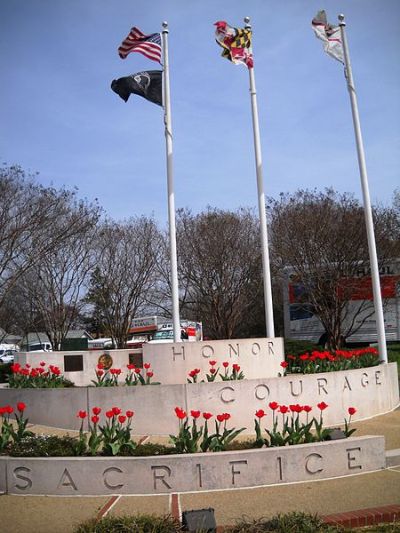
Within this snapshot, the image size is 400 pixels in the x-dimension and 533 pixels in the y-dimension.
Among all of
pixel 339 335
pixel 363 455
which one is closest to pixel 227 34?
pixel 363 455

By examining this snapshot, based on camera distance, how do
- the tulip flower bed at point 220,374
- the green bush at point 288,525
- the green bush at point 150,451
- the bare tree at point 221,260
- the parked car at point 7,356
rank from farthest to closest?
the parked car at point 7,356
the bare tree at point 221,260
the tulip flower bed at point 220,374
the green bush at point 150,451
the green bush at point 288,525

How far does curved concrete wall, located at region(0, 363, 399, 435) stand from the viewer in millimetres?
10539

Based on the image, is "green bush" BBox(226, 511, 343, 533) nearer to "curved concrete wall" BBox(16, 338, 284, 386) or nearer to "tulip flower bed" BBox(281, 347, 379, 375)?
"tulip flower bed" BBox(281, 347, 379, 375)

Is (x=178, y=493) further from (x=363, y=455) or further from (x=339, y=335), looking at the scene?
(x=339, y=335)

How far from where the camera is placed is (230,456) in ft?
22.7

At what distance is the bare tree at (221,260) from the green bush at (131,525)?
1150 inches

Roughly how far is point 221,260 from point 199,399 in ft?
79.1

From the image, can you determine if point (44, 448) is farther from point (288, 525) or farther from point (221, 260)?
point (221, 260)

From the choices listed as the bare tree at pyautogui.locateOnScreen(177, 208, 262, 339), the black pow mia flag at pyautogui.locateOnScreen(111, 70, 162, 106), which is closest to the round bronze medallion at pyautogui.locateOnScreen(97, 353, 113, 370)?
the black pow mia flag at pyautogui.locateOnScreen(111, 70, 162, 106)

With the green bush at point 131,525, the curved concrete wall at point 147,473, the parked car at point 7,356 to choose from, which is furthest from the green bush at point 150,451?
the parked car at point 7,356

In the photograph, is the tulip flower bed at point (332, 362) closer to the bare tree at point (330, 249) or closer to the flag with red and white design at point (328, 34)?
the flag with red and white design at point (328, 34)

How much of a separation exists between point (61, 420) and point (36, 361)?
7803 mm

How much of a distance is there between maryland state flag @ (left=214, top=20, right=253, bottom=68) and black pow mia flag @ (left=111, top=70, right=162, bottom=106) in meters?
2.10

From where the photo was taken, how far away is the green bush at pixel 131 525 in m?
5.11
